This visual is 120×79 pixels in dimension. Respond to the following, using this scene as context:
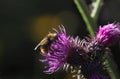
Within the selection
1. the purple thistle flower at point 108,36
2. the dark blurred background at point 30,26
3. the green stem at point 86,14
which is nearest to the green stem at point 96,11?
the green stem at point 86,14

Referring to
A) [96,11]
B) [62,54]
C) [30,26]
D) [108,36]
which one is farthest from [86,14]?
[30,26]

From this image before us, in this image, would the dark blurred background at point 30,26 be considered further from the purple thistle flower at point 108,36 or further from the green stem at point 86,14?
the purple thistle flower at point 108,36

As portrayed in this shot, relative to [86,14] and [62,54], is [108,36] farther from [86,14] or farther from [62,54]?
[86,14]

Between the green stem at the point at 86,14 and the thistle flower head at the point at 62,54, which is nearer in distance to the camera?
the thistle flower head at the point at 62,54

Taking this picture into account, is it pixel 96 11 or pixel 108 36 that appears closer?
pixel 108 36

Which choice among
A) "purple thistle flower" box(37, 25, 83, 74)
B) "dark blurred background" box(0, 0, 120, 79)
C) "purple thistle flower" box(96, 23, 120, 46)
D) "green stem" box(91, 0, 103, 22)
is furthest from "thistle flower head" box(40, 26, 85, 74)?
"dark blurred background" box(0, 0, 120, 79)

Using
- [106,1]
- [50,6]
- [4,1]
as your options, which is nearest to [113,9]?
[106,1]

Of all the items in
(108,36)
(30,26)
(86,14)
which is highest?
(30,26)

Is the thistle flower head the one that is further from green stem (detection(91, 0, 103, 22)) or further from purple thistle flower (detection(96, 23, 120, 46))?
green stem (detection(91, 0, 103, 22))
